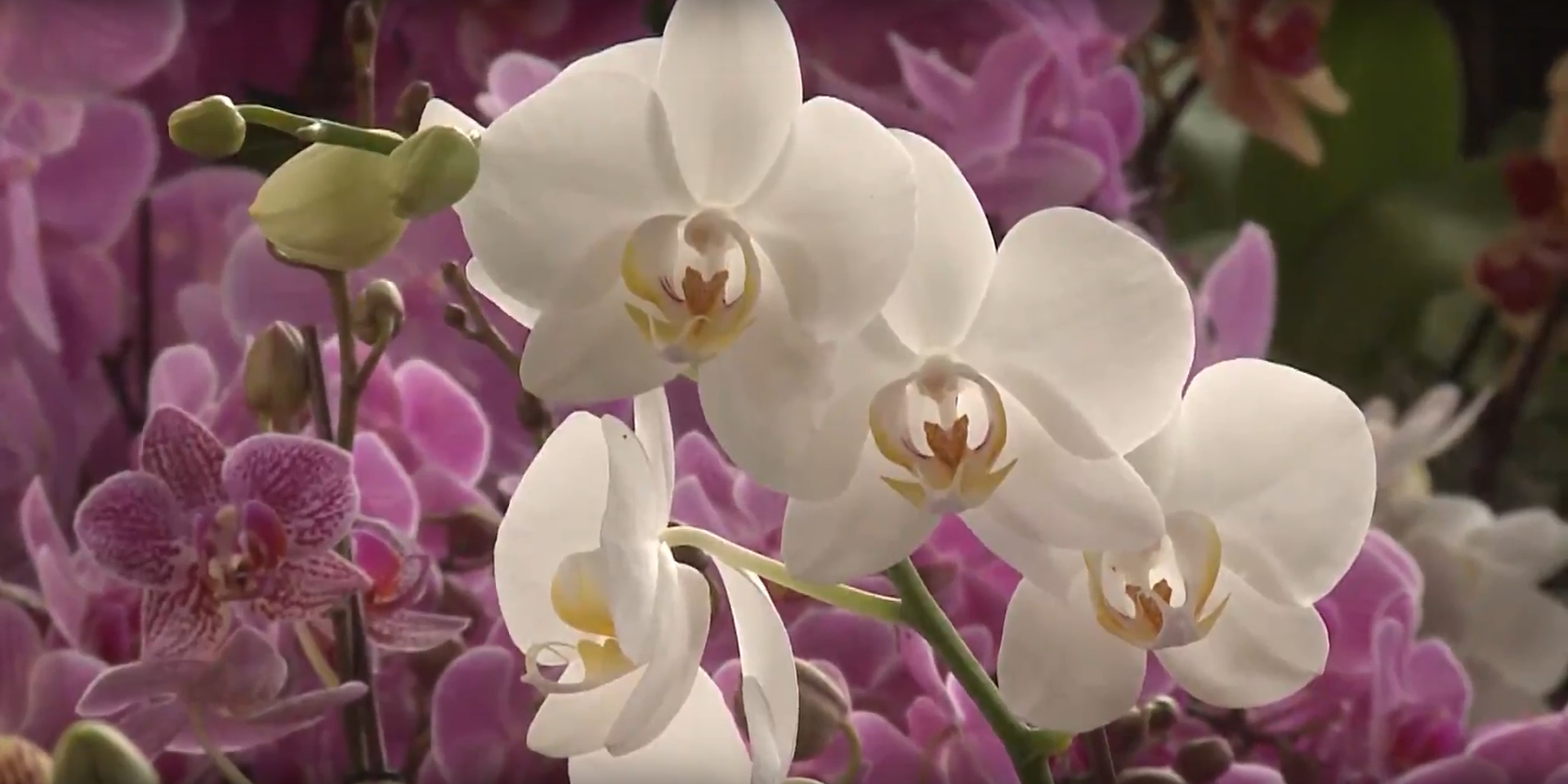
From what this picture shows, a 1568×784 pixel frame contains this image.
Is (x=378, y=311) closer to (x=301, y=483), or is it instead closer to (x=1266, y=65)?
(x=301, y=483)

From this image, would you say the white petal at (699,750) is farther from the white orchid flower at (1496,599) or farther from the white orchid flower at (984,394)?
the white orchid flower at (1496,599)

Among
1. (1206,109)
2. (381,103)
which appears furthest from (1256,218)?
(381,103)

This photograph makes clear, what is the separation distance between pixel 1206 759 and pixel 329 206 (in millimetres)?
224

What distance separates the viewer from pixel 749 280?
0.71 ft

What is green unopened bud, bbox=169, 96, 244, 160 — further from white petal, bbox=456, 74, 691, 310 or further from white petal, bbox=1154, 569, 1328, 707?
white petal, bbox=1154, 569, 1328, 707

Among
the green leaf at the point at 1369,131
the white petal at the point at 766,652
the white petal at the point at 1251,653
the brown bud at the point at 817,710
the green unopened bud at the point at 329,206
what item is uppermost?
the green unopened bud at the point at 329,206

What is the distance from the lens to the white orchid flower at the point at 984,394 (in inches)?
8.5

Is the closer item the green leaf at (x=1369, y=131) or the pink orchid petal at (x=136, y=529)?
the pink orchid petal at (x=136, y=529)

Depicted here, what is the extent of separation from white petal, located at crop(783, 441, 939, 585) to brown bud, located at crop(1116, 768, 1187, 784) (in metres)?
0.10

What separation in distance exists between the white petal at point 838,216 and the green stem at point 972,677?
0.05m

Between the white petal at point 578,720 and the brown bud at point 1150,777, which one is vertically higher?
the white petal at point 578,720

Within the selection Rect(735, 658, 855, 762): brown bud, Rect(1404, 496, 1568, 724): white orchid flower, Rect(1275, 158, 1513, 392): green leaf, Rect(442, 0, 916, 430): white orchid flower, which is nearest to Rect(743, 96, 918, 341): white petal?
Rect(442, 0, 916, 430): white orchid flower

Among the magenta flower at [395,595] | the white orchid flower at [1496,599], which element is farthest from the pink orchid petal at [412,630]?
the white orchid flower at [1496,599]

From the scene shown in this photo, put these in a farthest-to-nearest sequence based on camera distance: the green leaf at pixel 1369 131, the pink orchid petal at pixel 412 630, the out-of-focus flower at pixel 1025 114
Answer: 1. the green leaf at pixel 1369 131
2. the out-of-focus flower at pixel 1025 114
3. the pink orchid petal at pixel 412 630
